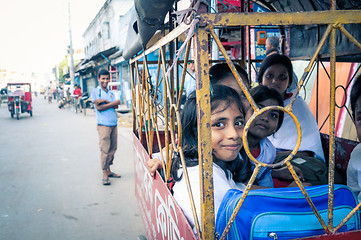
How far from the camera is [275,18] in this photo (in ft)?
3.32

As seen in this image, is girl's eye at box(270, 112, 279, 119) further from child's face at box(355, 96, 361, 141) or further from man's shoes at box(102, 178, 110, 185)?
man's shoes at box(102, 178, 110, 185)

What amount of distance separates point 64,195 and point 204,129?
12.7 feet

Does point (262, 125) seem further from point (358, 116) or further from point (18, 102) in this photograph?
point (18, 102)

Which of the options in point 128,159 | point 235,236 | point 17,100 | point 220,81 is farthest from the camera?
point 17,100

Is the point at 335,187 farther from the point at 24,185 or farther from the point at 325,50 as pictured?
the point at 24,185

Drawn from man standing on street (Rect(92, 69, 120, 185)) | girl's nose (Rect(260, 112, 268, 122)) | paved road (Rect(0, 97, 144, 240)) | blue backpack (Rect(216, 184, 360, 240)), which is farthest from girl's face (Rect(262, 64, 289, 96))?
man standing on street (Rect(92, 69, 120, 185))

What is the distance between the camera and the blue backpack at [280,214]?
1.10 m

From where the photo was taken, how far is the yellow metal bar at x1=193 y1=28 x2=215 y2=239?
39.0 inches

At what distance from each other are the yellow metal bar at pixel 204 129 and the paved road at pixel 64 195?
2373mm

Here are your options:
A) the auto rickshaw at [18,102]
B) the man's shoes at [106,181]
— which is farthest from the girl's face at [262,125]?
the auto rickshaw at [18,102]

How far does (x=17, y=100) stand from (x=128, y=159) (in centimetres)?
1013

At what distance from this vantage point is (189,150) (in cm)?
156

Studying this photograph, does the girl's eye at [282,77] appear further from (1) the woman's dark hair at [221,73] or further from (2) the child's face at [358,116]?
(2) the child's face at [358,116]

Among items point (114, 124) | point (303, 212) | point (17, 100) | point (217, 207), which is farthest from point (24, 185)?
point (17, 100)
